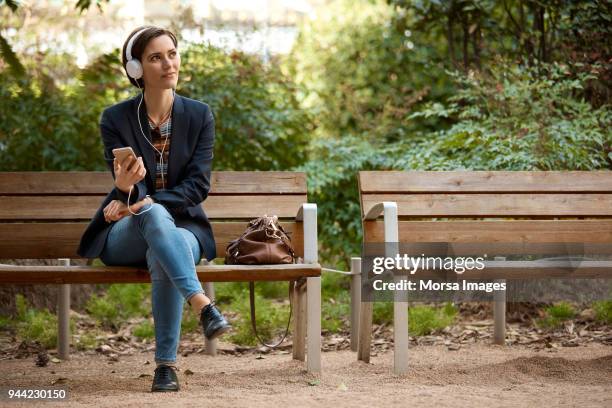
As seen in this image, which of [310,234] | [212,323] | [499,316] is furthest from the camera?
[499,316]

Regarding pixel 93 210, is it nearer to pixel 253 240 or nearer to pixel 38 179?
pixel 38 179

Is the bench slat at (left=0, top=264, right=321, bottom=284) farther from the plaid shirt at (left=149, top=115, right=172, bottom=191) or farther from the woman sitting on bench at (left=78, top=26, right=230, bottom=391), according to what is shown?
the plaid shirt at (left=149, top=115, right=172, bottom=191)

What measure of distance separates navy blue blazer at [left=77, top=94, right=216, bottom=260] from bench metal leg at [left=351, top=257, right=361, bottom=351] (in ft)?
3.42

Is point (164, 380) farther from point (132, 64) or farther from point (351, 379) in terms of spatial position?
point (132, 64)

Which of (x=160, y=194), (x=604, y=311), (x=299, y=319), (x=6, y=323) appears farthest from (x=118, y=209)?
(x=604, y=311)

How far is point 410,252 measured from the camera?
5.04m

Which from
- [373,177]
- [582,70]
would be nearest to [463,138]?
[582,70]

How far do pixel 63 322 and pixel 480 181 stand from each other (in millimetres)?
2479

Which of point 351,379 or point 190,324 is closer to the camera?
point 351,379

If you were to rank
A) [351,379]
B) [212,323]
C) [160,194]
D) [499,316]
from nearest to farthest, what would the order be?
1. [212,323]
2. [160,194]
3. [351,379]
4. [499,316]

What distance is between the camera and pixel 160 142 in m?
4.46

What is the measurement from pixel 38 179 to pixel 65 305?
2.39 ft

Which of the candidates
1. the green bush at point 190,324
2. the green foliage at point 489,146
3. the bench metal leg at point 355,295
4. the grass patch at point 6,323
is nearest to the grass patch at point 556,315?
the green foliage at point 489,146

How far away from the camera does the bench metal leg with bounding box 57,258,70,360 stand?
515cm
